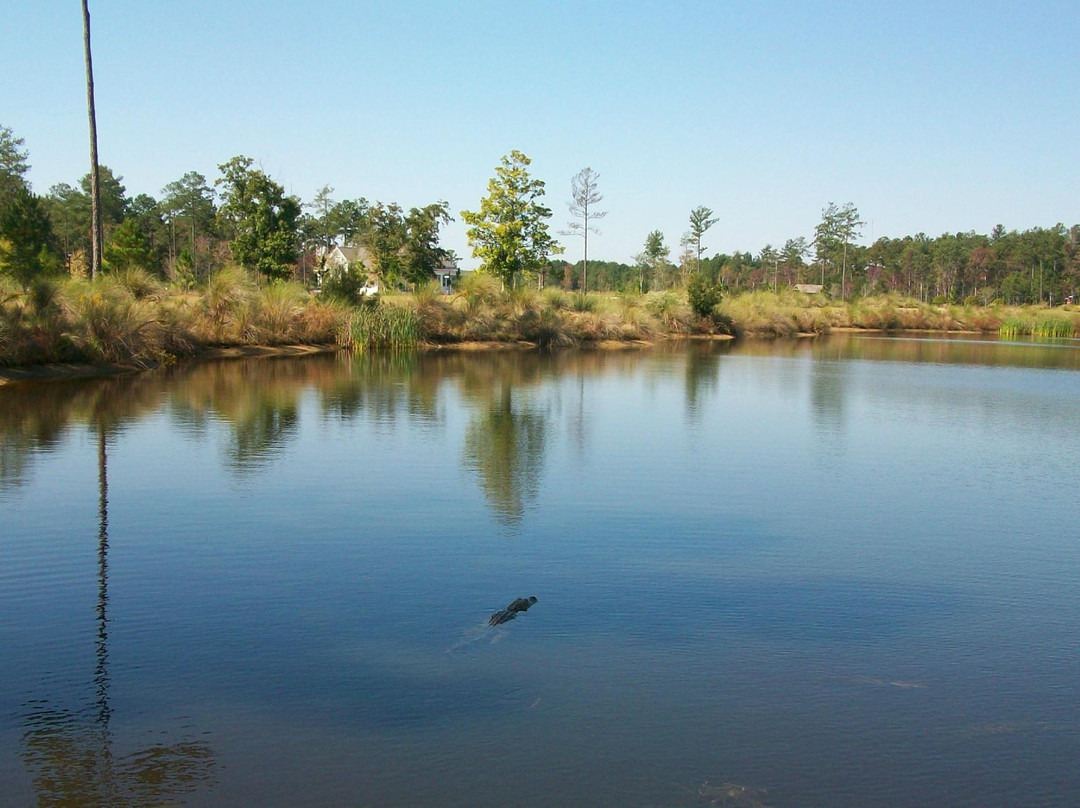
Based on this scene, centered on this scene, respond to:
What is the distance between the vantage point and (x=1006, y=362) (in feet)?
126

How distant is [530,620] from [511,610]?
0.19 meters

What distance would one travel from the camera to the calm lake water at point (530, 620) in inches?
200

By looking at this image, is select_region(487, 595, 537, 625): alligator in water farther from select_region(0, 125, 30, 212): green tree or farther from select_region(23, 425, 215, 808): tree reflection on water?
select_region(0, 125, 30, 212): green tree

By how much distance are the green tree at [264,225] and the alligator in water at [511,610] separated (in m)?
42.3

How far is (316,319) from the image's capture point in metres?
34.5

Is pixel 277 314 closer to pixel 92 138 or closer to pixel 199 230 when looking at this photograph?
pixel 92 138

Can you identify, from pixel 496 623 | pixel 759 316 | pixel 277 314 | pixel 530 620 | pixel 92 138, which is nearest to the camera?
pixel 496 623

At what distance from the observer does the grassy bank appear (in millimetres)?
22969

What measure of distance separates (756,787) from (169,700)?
3.57 m

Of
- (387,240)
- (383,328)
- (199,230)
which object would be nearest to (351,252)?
(199,230)

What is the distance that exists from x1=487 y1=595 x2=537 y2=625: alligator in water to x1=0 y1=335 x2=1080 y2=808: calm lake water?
0.09 meters

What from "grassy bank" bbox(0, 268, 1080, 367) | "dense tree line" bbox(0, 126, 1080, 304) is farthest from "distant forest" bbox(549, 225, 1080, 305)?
"grassy bank" bbox(0, 268, 1080, 367)

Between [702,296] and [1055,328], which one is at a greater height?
[702,296]

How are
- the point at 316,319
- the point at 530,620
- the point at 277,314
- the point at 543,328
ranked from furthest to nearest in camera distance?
the point at 543,328 → the point at 316,319 → the point at 277,314 → the point at 530,620
